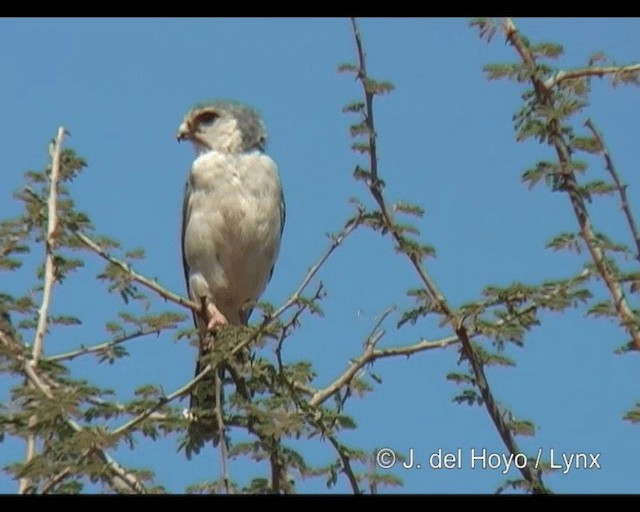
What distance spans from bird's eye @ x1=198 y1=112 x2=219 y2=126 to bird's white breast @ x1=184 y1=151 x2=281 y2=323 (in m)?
0.26

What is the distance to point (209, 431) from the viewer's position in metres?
5.36

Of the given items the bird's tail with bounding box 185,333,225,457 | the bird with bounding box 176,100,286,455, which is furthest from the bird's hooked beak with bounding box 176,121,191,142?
the bird's tail with bounding box 185,333,225,457

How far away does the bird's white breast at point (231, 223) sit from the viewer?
27.8 ft

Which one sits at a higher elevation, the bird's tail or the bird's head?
the bird's head

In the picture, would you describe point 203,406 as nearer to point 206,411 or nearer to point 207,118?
point 206,411

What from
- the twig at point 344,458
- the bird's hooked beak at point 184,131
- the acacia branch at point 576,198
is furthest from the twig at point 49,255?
the bird's hooked beak at point 184,131

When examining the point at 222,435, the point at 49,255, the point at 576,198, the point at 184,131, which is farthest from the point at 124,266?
the point at 184,131

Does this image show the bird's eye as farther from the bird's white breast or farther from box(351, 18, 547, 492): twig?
box(351, 18, 547, 492): twig

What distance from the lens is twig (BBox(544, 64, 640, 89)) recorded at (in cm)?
506

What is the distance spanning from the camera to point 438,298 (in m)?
5.13

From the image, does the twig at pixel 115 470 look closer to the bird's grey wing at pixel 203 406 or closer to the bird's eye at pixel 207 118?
the bird's grey wing at pixel 203 406
